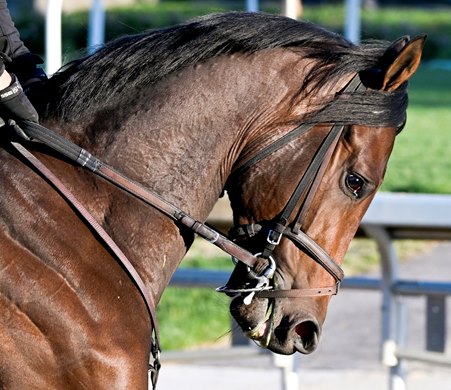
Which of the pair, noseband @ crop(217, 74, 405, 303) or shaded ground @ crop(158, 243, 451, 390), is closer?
noseband @ crop(217, 74, 405, 303)

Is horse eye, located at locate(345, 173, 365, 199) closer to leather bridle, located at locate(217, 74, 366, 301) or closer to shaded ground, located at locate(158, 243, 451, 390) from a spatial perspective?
leather bridle, located at locate(217, 74, 366, 301)

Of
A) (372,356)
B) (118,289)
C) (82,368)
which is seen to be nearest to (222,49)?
(118,289)

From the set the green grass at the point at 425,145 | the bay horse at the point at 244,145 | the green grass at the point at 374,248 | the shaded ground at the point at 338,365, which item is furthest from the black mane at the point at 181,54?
the green grass at the point at 425,145

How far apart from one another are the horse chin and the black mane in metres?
0.65

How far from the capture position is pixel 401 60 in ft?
9.91

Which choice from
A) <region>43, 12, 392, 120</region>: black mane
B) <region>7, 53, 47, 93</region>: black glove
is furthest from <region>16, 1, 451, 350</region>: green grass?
<region>43, 12, 392, 120</region>: black mane

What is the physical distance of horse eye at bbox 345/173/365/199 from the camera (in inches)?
122

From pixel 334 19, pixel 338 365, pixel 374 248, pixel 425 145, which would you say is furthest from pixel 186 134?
pixel 334 19

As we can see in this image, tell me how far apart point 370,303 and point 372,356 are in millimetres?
1504

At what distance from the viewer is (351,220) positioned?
314 centimetres

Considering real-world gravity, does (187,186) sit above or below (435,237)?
above

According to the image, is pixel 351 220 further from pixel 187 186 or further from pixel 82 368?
pixel 82 368

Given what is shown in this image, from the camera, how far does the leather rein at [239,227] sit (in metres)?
2.93

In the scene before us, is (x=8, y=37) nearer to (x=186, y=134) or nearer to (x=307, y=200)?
(x=186, y=134)
